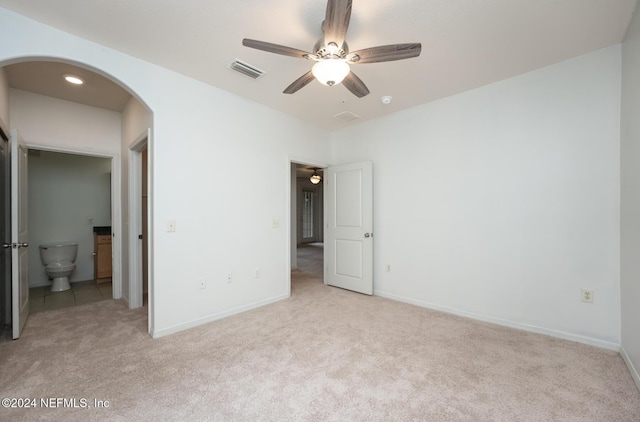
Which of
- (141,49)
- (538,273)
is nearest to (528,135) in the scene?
(538,273)

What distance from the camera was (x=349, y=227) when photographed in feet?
13.7

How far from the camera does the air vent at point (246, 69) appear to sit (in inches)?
99.7

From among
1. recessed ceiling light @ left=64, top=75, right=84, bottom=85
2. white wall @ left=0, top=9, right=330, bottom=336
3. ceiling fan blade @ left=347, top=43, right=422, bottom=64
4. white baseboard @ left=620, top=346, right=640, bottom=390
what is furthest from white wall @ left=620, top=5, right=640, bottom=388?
recessed ceiling light @ left=64, top=75, right=84, bottom=85

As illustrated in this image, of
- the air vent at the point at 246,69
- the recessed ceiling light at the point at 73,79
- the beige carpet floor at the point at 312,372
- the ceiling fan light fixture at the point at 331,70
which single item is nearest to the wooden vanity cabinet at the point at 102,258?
the beige carpet floor at the point at 312,372

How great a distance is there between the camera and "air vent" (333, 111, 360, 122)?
375cm

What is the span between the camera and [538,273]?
267 centimetres

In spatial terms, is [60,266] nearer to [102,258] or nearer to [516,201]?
[102,258]

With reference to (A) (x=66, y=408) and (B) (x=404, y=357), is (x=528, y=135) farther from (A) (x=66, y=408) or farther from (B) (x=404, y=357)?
(A) (x=66, y=408)

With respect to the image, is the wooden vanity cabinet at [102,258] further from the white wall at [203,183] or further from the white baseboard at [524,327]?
the white baseboard at [524,327]

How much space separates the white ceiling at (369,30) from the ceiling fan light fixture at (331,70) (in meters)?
0.35

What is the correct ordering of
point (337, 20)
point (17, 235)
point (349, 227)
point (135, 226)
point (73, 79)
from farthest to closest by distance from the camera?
point (349, 227), point (135, 226), point (73, 79), point (17, 235), point (337, 20)

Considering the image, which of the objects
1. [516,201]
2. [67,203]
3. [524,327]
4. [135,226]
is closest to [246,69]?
[135,226]

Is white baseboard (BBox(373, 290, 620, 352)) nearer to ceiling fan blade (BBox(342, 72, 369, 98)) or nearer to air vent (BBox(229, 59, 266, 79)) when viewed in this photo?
ceiling fan blade (BBox(342, 72, 369, 98))

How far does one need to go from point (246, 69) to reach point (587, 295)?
3780 millimetres
